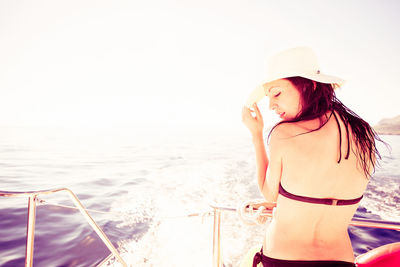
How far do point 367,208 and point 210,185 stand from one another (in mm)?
4661

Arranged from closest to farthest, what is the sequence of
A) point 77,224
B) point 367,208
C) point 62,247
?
point 62,247, point 77,224, point 367,208

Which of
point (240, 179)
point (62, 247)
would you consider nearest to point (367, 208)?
point (240, 179)

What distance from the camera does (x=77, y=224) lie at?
15.1 feet

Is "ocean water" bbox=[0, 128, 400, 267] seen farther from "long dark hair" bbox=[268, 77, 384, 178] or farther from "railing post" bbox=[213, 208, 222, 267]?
"long dark hair" bbox=[268, 77, 384, 178]

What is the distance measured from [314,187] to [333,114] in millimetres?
331

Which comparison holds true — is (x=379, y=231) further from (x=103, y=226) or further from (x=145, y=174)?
(x=145, y=174)

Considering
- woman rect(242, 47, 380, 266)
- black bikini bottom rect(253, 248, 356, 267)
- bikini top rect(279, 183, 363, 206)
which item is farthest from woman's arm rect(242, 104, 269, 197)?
black bikini bottom rect(253, 248, 356, 267)

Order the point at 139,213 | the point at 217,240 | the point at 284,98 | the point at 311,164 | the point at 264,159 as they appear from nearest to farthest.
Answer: the point at 311,164 → the point at 284,98 → the point at 264,159 → the point at 217,240 → the point at 139,213

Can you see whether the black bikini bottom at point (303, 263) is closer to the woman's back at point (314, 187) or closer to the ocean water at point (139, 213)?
the woman's back at point (314, 187)

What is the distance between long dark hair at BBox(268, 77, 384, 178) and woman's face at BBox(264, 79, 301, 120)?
19 millimetres

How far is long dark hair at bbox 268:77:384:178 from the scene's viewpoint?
95 centimetres

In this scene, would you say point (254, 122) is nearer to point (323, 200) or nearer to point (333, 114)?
point (333, 114)

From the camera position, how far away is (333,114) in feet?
3.14

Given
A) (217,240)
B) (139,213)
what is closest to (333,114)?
(217,240)
